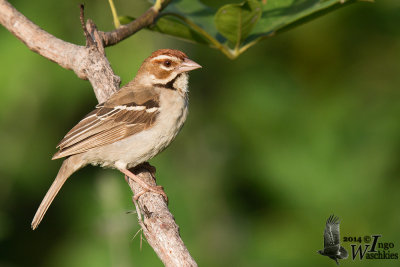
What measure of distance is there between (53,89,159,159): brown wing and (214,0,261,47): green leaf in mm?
1520


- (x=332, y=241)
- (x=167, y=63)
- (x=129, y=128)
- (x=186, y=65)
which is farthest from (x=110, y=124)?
(x=332, y=241)

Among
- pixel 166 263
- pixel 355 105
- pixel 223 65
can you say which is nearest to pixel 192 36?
pixel 166 263

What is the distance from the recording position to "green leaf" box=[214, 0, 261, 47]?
13.1 ft

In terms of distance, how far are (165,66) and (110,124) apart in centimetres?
72

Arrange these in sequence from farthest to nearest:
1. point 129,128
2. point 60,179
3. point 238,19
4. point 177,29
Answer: point 129,128
point 60,179
point 177,29
point 238,19

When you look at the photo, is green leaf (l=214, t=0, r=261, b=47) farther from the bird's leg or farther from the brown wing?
the brown wing

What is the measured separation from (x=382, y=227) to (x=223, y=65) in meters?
3.07

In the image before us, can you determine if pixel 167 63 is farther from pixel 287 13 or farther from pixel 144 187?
pixel 287 13

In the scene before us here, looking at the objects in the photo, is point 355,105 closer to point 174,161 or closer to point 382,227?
point 382,227

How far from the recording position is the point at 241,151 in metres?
6.99

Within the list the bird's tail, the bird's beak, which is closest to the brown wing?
the bird's tail

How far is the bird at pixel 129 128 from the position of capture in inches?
211

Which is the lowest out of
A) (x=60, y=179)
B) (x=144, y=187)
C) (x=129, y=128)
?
Result: (x=144, y=187)

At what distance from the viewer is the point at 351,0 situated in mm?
3953
